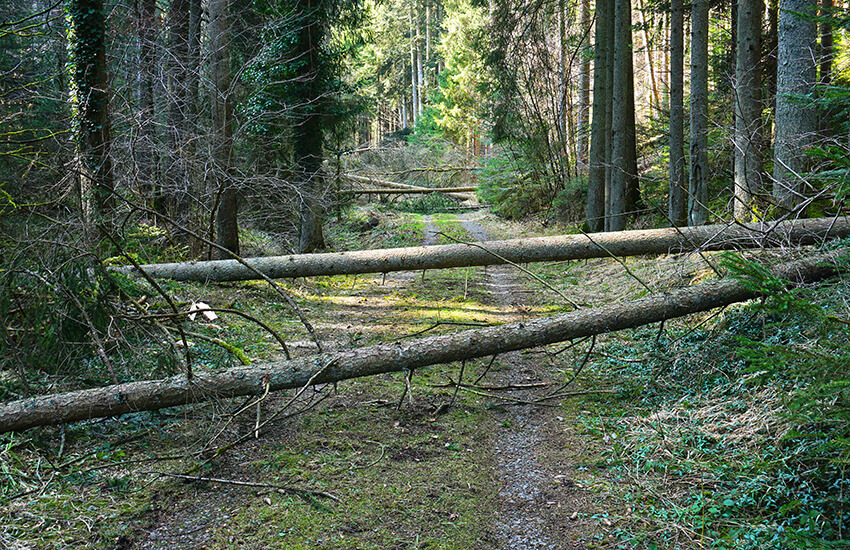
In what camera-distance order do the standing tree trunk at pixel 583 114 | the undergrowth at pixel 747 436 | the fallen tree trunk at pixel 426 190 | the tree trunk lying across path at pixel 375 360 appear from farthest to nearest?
1. the fallen tree trunk at pixel 426 190
2. the standing tree trunk at pixel 583 114
3. the tree trunk lying across path at pixel 375 360
4. the undergrowth at pixel 747 436

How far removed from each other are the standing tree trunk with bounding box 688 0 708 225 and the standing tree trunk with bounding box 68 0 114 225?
9010mm

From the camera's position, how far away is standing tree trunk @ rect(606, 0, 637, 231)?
11680mm

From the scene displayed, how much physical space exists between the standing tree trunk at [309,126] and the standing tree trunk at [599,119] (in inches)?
256

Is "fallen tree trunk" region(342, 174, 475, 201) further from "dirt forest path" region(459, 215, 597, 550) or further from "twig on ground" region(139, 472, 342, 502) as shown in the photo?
"twig on ground" region(139, 472, 342, 502)

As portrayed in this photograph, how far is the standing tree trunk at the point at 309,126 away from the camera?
43.2 feet

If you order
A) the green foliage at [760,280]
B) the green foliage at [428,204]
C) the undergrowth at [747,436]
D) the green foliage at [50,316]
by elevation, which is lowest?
the undergrowth at [747,436]

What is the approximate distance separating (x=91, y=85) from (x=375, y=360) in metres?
6.29

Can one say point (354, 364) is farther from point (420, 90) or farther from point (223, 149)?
point (420, 90)

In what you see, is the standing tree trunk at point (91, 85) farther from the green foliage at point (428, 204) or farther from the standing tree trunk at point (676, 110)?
the green foliage at point (428, 204)

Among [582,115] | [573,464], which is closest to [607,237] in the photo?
[573,464]

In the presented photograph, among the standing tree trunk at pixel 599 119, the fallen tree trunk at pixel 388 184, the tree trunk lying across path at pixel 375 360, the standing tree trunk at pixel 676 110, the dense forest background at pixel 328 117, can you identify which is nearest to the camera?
the tree trunk lying across path at pixel 375 360

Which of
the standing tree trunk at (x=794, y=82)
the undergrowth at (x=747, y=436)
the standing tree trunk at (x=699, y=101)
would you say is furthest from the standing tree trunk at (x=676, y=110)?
the undergrowth at (x=747, y=436)

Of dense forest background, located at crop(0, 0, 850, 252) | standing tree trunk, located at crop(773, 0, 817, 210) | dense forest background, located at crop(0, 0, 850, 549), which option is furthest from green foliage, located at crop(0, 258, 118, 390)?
standing tree trunk, located at crop(773, 0, 817, 210)

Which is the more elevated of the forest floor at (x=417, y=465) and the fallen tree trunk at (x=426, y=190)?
the fallen tree trunk at (x=426, y=190)
